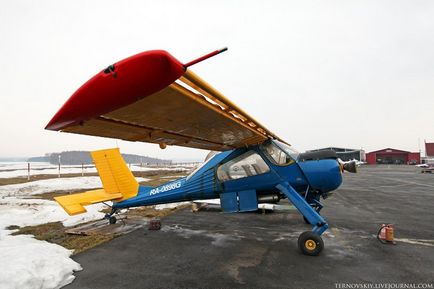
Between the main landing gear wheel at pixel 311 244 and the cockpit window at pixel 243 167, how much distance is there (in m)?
1.76

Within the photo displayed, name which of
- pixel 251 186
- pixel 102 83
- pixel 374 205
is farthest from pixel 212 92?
pixel 374 205

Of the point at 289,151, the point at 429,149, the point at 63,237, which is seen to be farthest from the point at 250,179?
the point at 429,149

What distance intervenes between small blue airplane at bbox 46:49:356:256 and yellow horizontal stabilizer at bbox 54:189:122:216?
2cm

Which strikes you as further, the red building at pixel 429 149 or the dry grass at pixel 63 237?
the red building at pixel 429 149

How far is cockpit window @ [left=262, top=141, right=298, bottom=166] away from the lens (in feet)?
20.3

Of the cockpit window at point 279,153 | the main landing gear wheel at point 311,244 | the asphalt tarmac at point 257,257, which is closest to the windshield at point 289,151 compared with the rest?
the cockpit window at point 279,153

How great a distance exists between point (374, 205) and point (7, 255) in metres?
12.7

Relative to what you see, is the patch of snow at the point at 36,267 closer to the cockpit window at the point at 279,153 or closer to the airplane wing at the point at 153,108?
the airplane wing at the point at 153,108

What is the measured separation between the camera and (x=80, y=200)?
22.5 feet

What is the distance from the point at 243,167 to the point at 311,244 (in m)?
2.38

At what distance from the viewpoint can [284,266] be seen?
4.61m

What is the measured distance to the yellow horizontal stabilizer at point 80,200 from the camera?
20.9 feet

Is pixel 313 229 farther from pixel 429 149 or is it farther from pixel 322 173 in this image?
pixel 429 149

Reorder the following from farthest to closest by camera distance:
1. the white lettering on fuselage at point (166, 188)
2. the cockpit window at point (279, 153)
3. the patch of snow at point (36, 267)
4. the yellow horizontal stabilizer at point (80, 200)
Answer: the white lettering on fuselage at point (166, 188), the yellow horizontal stabilizer at point (80, 200), the cockpit window at point (279, 153), the patch of snow at point (36, 267)
